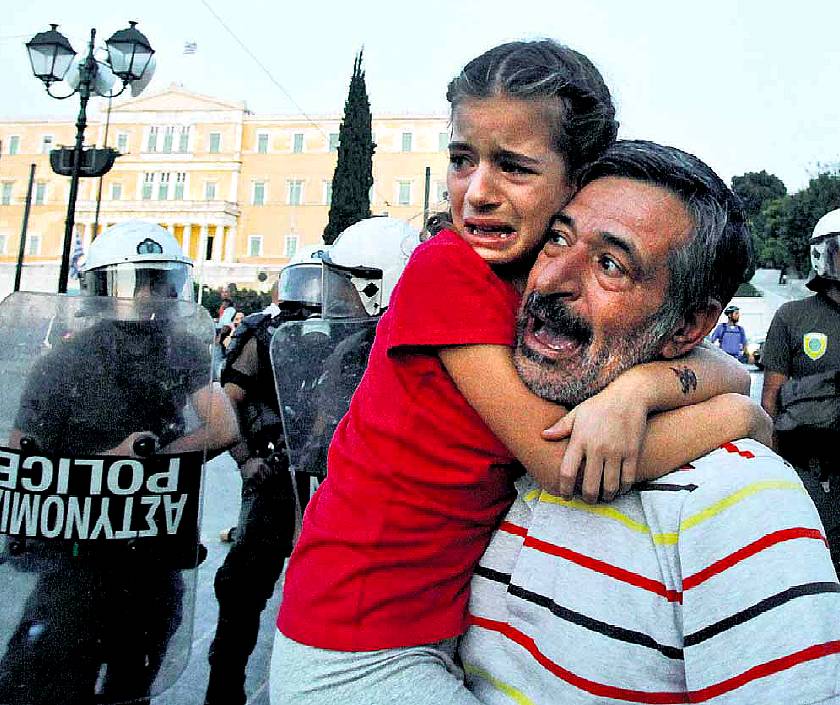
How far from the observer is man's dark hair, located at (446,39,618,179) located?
1.40m

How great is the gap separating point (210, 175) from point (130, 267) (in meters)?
57.8

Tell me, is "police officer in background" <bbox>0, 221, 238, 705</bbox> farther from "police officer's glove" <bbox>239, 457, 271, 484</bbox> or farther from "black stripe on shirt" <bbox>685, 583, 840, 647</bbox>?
"black stripe on shirt" <bbox>685, 583, 840, 647</bbox>

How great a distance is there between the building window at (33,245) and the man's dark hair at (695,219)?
63280 millimetres

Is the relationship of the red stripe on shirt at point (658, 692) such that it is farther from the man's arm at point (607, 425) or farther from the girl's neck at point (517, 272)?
the girl's neck at point (517, 272)

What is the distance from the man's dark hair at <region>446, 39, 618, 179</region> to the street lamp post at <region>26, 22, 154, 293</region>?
27.8ft

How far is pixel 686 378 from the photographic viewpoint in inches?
50.1

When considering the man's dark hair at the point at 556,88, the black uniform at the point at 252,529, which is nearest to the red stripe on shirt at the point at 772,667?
the man's dark hair at the point at 556,88

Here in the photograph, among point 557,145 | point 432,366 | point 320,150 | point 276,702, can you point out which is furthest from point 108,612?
point 320,150

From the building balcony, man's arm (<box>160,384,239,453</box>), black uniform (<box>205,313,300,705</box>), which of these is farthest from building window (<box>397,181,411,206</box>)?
man's arm (<box>160,384,239,453</box>)

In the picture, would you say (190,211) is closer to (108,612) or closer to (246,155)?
(246,155)

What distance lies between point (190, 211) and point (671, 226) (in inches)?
2320

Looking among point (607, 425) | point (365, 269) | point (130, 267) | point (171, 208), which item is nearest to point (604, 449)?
point (607, 425)

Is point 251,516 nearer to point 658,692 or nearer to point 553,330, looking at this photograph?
point 553,330

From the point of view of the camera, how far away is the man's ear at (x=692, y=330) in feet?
4.15
